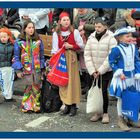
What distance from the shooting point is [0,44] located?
729 cm

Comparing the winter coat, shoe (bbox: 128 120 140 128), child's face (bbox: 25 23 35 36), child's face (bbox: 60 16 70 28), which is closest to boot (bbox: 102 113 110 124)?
shoe (bbox: 128 120 140 128)

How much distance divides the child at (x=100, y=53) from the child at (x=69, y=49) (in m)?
0.30

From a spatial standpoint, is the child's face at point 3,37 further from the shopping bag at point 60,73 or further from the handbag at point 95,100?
the handbag at point 95,100

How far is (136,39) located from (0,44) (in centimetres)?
226

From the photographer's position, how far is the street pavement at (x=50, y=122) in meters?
6.20

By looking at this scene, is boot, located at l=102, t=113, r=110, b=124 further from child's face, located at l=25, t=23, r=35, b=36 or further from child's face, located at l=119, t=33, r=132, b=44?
child's face, located at l=25, t=23, r=35, b=36

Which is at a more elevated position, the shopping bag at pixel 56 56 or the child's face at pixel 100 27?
the child's face at pixel 100 27

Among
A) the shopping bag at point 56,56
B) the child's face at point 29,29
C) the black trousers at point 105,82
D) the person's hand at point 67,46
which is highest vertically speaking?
the child's face at point 29,29

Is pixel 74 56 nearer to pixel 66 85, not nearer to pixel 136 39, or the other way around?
pixel 66 85

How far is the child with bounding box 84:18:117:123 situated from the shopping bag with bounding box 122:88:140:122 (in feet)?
1.38

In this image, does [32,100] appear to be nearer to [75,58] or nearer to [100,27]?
[75,58]

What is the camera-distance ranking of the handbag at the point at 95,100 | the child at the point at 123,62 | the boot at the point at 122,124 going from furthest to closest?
1. the handbag at the point at 95,100
2. the boot at the point at 122,124
3. the child at the point at 123,62

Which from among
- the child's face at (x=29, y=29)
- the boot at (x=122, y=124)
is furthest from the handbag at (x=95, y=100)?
the child's face at (x=29, y=29)

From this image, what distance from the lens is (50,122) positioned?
21.2ft
